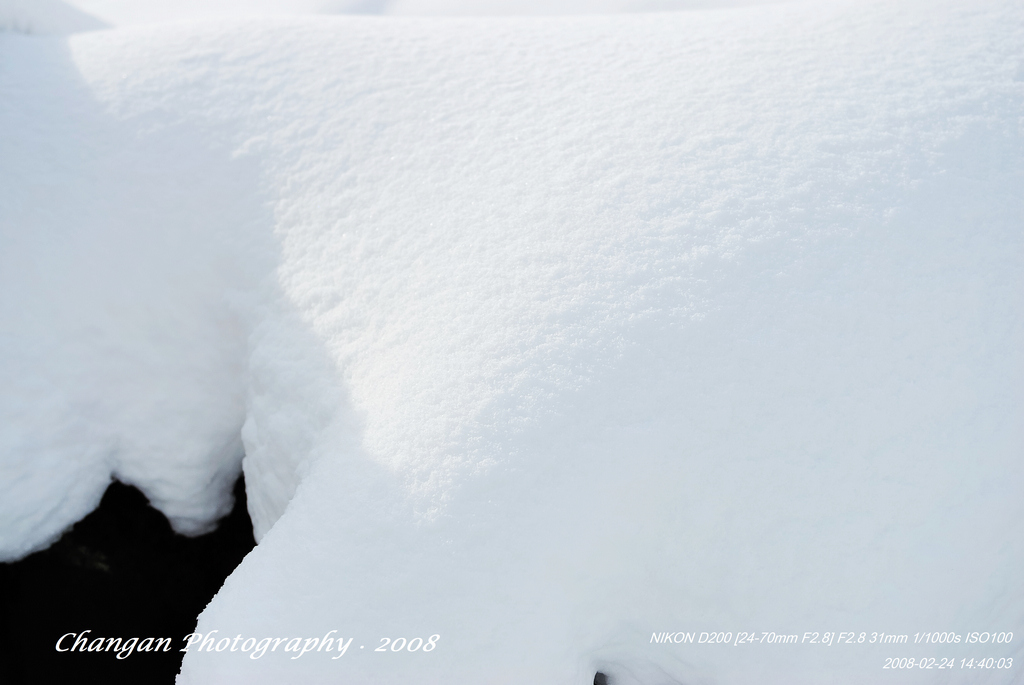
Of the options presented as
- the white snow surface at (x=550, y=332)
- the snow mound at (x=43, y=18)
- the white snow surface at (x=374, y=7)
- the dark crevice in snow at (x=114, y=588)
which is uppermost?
the white snow surface at (x=374, y=7)

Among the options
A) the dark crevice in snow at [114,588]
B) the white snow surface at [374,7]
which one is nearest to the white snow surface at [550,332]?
the dark crevice in snow at [114,588]

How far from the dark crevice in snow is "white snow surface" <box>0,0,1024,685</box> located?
0.38 ft

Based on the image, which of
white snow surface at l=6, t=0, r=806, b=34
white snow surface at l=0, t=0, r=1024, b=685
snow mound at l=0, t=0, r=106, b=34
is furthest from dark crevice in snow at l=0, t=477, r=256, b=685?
white snow surface at l=6, t=0, r=806, b=34

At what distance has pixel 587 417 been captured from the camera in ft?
5.42

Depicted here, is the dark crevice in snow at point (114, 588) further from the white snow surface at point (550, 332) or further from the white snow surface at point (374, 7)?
the white snow surface at point (374, 7)

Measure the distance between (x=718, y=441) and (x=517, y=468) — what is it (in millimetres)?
505

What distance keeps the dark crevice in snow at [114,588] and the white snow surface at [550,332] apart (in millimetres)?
116

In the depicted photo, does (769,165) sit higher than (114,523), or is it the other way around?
(769,165)

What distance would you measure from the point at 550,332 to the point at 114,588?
1.78 metres

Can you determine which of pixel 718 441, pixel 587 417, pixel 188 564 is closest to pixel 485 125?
pixel 587 417

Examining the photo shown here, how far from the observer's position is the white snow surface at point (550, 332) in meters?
1.62

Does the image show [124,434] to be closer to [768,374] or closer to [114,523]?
[114,523]

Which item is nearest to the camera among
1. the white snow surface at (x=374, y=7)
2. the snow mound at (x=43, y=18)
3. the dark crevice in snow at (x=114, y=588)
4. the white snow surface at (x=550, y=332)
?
the white snow surface at (x=550, y=332)

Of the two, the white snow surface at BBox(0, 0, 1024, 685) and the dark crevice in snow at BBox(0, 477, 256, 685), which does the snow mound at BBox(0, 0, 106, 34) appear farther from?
the dark crevice in snow at BBox(0, 477, 256, 685)
